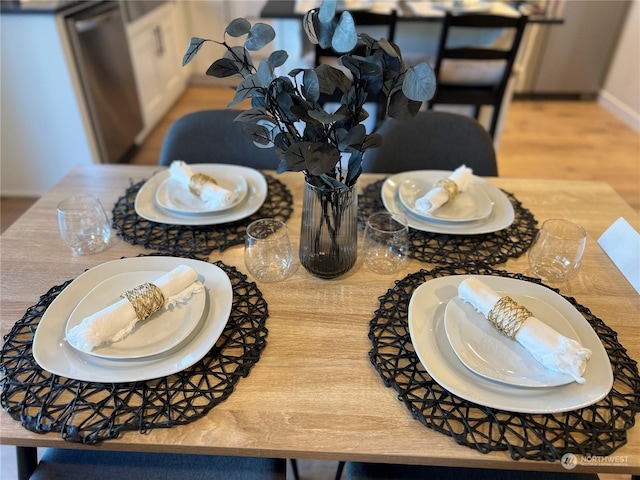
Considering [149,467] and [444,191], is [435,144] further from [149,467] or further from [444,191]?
[149,467]

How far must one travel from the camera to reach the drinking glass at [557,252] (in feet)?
3.08

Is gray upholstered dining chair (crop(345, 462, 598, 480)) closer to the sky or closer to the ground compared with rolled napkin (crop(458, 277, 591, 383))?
closer to the ground

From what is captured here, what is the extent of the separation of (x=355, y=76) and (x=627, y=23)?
4.21 meters

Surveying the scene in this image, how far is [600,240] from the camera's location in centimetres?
105

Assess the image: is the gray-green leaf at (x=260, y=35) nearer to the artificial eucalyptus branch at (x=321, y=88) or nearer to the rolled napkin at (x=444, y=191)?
the artificial eucalyptus branch at (x=321, y=88)

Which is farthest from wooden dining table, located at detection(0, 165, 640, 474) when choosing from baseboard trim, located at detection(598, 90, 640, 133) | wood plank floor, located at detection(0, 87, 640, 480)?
baseboard trim, located at detection(598, 90, 640, 133)

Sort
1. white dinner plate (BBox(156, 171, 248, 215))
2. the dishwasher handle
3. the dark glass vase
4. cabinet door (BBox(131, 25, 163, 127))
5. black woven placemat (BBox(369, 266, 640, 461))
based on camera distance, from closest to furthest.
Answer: black woven placemat (BBox(369, 266, 640, 461))
the dark glass vase
white dinner plate (BBox(156, 171, 248, 215))
the dishwasher handle
cabinet door (BBox(131, 25, 163, 127))

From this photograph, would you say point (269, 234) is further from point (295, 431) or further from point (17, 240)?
point (17, 240)

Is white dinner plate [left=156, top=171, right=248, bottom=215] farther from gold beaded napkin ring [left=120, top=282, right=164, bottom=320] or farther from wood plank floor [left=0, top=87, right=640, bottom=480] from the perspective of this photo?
wood plank floor [left=0, top=87, right=640, bottom=480]

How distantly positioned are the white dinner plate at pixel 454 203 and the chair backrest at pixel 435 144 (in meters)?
0.23

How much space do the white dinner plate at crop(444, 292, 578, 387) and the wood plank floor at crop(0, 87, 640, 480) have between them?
2.37 metres

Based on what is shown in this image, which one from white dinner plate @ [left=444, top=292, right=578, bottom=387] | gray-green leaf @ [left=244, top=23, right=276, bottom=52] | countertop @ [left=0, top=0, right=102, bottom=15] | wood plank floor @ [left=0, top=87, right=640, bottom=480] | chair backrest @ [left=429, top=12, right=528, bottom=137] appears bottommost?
wood plank floor @ [left=0, top=87, right=640, bottom=480]

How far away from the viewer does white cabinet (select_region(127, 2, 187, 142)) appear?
3135mm

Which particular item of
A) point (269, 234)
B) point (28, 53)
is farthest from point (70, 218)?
point (28, 53)
